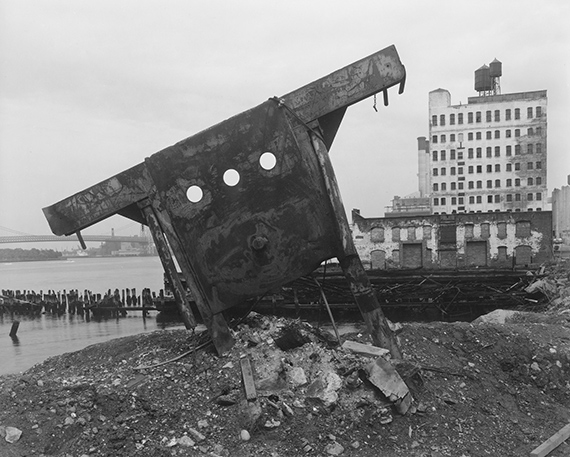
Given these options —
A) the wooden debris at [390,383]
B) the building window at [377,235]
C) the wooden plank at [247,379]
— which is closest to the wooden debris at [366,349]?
the wooden debris at [390,383]

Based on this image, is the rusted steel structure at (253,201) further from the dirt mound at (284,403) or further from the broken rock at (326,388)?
the broken rock at (326,388)

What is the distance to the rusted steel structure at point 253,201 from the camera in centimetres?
708

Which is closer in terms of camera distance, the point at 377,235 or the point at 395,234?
the point at 395,234

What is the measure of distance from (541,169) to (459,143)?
1136 centimetres

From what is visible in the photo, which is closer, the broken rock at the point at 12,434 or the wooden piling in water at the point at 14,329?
the broken rock at the point at 12,434

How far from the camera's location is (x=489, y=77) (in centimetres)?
7006

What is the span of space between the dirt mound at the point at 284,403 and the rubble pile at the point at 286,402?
0.05 feet

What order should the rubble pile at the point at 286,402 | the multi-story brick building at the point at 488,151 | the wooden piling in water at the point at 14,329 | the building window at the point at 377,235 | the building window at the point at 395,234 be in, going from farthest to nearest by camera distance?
the multi-story brick building at the point at 488,151 → the building window at the point at 377,235 → the building window at the point at 395,234 → the wooden piling in water at the point at 14,329 → the rubble pile at the point at 286,402

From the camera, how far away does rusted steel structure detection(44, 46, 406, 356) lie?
7.08 meters

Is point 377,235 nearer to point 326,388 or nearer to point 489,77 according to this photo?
point 326,388

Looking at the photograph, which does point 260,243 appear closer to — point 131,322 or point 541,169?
point 131,322

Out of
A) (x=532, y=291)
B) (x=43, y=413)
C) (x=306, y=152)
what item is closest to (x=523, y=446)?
(x=306, y=152)

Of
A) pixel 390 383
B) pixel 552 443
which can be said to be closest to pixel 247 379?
pixel 390 383

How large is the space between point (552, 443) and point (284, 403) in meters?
3.25
